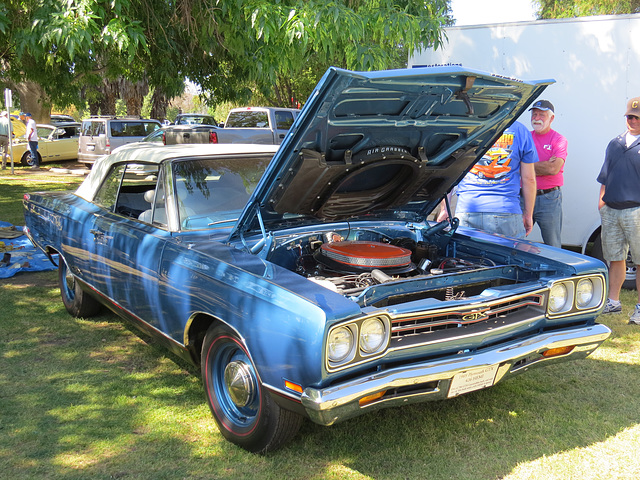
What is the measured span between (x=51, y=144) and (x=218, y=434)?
19057 mm

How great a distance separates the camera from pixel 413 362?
9.23ft

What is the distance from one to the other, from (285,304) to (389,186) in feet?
5.45

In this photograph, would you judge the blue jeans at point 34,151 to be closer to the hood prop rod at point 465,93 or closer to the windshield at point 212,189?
the windshield at point 212,189

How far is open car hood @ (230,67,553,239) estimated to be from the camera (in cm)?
304

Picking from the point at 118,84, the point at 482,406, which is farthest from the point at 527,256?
the point at 118,84

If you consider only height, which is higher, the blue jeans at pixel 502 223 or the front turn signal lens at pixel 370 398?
the blue jeans at pixel 502 223

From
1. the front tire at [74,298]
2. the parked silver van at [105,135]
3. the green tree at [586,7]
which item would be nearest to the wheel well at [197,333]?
the front tire at [74,298]

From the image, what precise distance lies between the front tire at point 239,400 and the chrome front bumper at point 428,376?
1.25 ft

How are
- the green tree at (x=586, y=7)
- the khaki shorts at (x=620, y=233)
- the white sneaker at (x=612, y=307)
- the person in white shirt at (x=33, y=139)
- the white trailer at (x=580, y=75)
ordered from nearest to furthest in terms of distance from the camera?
the khaki shorts at (x=620, y=233)
the white sneaker at (x=612, y=307)
the white trailer at (x=580, y=75)
the green tree at (x=586, y=7)
the person in white shirt at (x=33, y=139)

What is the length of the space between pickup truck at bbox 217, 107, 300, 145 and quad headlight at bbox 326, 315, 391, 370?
1412 centimetres

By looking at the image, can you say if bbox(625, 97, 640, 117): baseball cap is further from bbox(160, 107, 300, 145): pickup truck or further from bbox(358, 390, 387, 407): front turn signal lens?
bbox(160, 107, 300, 145): pickup truck

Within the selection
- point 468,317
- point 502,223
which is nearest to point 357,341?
point 468,317

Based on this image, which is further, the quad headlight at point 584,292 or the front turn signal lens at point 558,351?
the quad headlight at point 584,292

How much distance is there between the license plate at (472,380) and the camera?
283 cm
